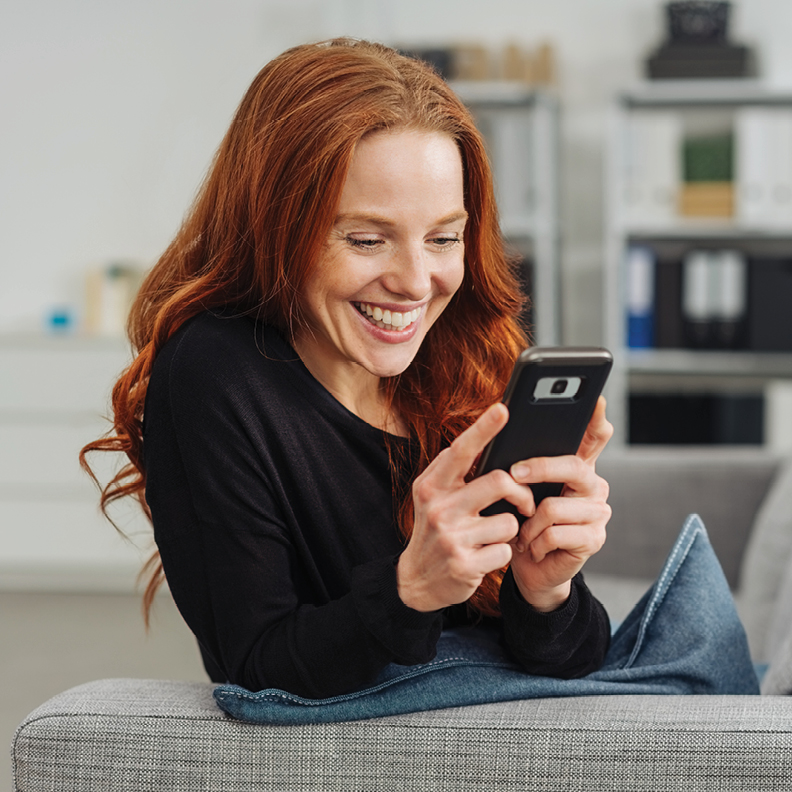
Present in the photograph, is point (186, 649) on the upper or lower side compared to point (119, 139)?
lower

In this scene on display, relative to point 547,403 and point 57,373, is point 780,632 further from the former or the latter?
point 57,373

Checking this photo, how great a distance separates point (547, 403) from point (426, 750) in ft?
1.07

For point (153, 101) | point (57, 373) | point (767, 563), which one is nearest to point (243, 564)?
point (767, 563)

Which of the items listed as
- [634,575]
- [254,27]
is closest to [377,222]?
[634,575]

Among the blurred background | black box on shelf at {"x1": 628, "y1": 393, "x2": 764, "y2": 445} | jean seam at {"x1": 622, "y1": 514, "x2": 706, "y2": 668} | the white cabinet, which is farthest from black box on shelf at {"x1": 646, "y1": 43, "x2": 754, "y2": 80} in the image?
jean seam at {"x1": 622, "y1": 514, "x2": 706, "y2": 668}

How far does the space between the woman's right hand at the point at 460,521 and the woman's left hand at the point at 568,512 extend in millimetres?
28

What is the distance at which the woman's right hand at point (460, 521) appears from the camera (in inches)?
29.3

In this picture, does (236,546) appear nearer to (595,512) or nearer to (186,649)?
(595,512)

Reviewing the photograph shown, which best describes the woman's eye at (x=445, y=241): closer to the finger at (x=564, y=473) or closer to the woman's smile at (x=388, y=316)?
the woman's smile at (x=388, y=316)

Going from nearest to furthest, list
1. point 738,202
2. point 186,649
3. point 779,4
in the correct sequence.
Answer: point 186,649 → point 738,202 → point 779,4

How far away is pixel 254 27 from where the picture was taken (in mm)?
3625

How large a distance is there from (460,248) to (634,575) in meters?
1.23

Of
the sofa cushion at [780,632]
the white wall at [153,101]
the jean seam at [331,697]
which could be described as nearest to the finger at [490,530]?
the jean seam at [331,697]

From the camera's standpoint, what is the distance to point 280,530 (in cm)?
90
